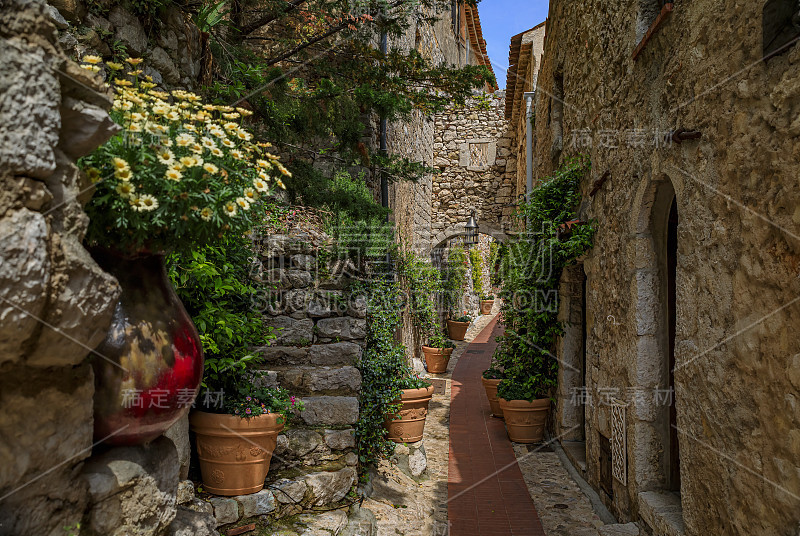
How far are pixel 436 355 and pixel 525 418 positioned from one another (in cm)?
402

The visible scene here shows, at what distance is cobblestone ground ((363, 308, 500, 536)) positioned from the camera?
411 cm

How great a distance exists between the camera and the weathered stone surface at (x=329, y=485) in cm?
364

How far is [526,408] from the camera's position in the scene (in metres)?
6.55

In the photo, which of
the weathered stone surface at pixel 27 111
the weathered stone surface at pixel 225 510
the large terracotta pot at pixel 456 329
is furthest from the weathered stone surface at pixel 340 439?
the large terracotta pot at pixel 456 329

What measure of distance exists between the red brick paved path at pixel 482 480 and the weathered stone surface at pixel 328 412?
121cm

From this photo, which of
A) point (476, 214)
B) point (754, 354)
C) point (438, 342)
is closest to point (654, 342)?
point (754, 354)

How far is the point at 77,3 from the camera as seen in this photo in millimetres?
2309

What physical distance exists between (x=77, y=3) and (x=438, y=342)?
9129 millimetres

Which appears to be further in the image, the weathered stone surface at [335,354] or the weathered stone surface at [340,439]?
the weathered stone surface at [335,354]

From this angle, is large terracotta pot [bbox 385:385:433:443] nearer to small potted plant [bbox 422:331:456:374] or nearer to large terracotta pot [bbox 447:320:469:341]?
small potted plant [bbox 422:331:456:374]

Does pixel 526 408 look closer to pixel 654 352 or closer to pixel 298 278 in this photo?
pixel 654 352

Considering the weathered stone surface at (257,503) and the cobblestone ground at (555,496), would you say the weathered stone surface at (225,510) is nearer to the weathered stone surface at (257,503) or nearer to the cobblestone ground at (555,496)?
the weathered stone surface at (257,503)

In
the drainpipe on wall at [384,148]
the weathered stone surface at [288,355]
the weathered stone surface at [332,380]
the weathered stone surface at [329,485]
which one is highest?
the drainpipe on wall at [384,148]

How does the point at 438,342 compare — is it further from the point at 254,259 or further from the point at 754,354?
the point at 754,354
